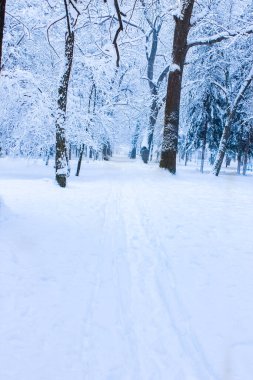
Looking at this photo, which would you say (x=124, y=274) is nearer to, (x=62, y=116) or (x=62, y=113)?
(x=62, y=116)

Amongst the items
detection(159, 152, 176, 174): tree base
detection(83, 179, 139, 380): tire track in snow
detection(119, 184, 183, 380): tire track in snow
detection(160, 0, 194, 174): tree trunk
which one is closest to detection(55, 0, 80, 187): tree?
detection(160, 0, 194, 174): tree trunk

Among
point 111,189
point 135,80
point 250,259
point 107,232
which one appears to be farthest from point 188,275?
point 135,80

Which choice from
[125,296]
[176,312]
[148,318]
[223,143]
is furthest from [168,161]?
[148,318]

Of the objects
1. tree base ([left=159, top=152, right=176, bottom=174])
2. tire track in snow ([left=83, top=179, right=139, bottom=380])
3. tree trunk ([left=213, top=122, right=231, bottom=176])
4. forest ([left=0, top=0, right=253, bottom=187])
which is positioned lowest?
tire track in snow ([left=83, top=179, right=139, bottom=380])

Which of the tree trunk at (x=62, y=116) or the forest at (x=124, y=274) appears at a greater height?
the tree trunk at (x=62, y=116)

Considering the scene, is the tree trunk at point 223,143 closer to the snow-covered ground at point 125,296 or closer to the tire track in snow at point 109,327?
the snow-covered ground at point 125,296

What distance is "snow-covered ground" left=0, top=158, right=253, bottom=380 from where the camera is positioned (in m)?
2.79

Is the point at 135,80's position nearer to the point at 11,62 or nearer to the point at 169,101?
the point at 11,62

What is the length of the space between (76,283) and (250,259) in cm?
271

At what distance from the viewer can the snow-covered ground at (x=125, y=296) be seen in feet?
9.16

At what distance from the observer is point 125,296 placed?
3.91 meters

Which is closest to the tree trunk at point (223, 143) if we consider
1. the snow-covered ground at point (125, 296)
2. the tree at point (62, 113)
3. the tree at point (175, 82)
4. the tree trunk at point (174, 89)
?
the tree at point (175, 82)

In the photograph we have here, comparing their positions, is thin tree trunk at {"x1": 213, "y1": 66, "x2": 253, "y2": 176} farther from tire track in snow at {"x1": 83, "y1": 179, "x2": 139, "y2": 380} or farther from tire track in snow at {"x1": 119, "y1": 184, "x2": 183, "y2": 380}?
tire track in snow at {"x1": 83, "y1": 179, "x2": 139, "y2": 380}

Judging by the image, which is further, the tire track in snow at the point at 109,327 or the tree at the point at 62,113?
the tree at the point at 62,113
